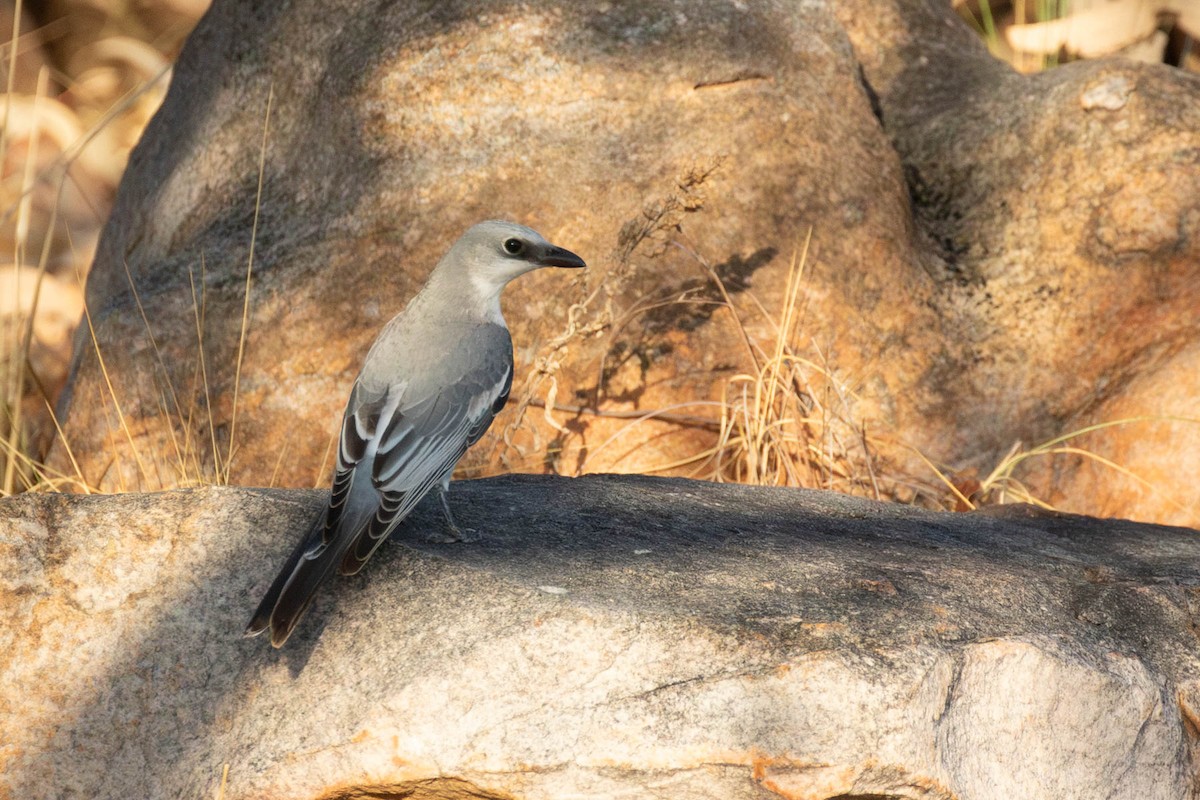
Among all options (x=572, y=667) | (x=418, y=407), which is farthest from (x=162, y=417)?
(x=572, y=667)

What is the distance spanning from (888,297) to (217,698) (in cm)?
321

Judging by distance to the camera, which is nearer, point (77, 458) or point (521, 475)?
point (521, 475)

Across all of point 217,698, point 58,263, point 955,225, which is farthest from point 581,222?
point 58,263

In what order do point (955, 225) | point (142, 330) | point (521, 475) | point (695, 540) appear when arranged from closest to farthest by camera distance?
1. point (695, 540)
2. point (521, 475)
3. point (142, 330)
4. point (955, 225)

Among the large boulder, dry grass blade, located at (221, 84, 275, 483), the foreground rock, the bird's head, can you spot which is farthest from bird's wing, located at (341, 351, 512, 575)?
dry grass blade, located at (221, 84, 275, 483)

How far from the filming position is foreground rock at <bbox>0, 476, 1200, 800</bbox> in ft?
7.73

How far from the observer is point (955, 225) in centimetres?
520

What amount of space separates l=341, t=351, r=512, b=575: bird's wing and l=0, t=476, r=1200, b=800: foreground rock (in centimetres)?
12

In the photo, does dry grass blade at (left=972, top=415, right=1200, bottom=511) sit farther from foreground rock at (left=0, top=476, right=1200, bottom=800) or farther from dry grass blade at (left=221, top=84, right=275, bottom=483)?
dry grass blade at (left=221, top=84, right=275, bottom=483)

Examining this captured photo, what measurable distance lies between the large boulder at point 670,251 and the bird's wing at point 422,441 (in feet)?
3.53

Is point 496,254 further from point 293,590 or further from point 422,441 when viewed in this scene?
point 293,590

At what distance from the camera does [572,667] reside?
8.01 ft

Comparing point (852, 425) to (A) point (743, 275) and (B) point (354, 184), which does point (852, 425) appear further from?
(B) point (354, 184)

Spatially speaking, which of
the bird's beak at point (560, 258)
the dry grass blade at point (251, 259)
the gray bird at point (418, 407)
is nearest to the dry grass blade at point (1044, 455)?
the bird's beak at point (560, 258)
